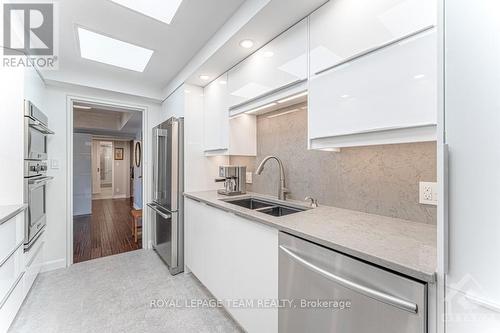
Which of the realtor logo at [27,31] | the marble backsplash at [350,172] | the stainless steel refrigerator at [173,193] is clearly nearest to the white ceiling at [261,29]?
the marble backsplash at [350,172]

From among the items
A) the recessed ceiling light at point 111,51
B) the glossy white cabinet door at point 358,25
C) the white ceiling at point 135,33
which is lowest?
the glossy white cabinet door at point 358,25

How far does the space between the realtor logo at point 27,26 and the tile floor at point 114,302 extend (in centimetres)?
209

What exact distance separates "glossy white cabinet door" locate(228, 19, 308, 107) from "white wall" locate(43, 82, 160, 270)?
6.52 ft

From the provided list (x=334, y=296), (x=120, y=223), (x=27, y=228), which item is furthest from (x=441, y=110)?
(x=120, y=223)

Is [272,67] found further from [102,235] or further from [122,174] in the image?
[122,174]

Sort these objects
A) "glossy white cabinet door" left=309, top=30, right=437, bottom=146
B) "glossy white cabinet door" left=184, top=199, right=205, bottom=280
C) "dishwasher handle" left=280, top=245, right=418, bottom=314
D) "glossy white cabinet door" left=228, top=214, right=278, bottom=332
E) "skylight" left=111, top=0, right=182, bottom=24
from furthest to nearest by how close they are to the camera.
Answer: "glossy white cabinet door" left=184, top=199, right=205, bottom=280, "skylight" left=111, top=0, right=182, bottom=24, "glossy white cabinet door" left=228, top=214, right=278, bottom=332, "glossy white cabinet door" left=309, top=30, right=437, bottom=146, "dishwasher handle" left=280, top=245, right=418, bottom=314

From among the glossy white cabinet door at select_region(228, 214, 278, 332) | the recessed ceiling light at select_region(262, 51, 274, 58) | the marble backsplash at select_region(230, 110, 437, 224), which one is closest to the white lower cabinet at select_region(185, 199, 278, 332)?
the glossy white cabinet door at select_region(228, 214, 278, 332)

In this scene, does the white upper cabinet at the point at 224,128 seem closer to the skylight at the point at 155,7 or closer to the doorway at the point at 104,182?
the skylight at the point at 155,7

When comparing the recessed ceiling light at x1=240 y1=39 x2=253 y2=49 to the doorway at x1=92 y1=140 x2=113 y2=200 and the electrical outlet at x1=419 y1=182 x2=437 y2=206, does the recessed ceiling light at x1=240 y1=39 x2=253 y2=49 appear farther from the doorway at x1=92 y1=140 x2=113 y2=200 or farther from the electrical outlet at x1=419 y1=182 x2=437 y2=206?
the doorway at x1=92 y1=140 x2=113 y2=200

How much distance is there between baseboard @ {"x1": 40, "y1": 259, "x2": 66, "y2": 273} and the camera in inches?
96.0

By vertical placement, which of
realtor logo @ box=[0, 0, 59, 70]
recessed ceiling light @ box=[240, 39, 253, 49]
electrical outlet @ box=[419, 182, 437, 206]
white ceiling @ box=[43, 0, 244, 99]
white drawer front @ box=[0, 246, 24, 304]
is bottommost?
white drawer front @ box=[0, 246, 24, 304]

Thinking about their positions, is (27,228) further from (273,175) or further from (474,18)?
(474,18)

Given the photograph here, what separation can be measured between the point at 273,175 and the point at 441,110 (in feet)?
5.10

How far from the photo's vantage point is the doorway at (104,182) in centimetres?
326
